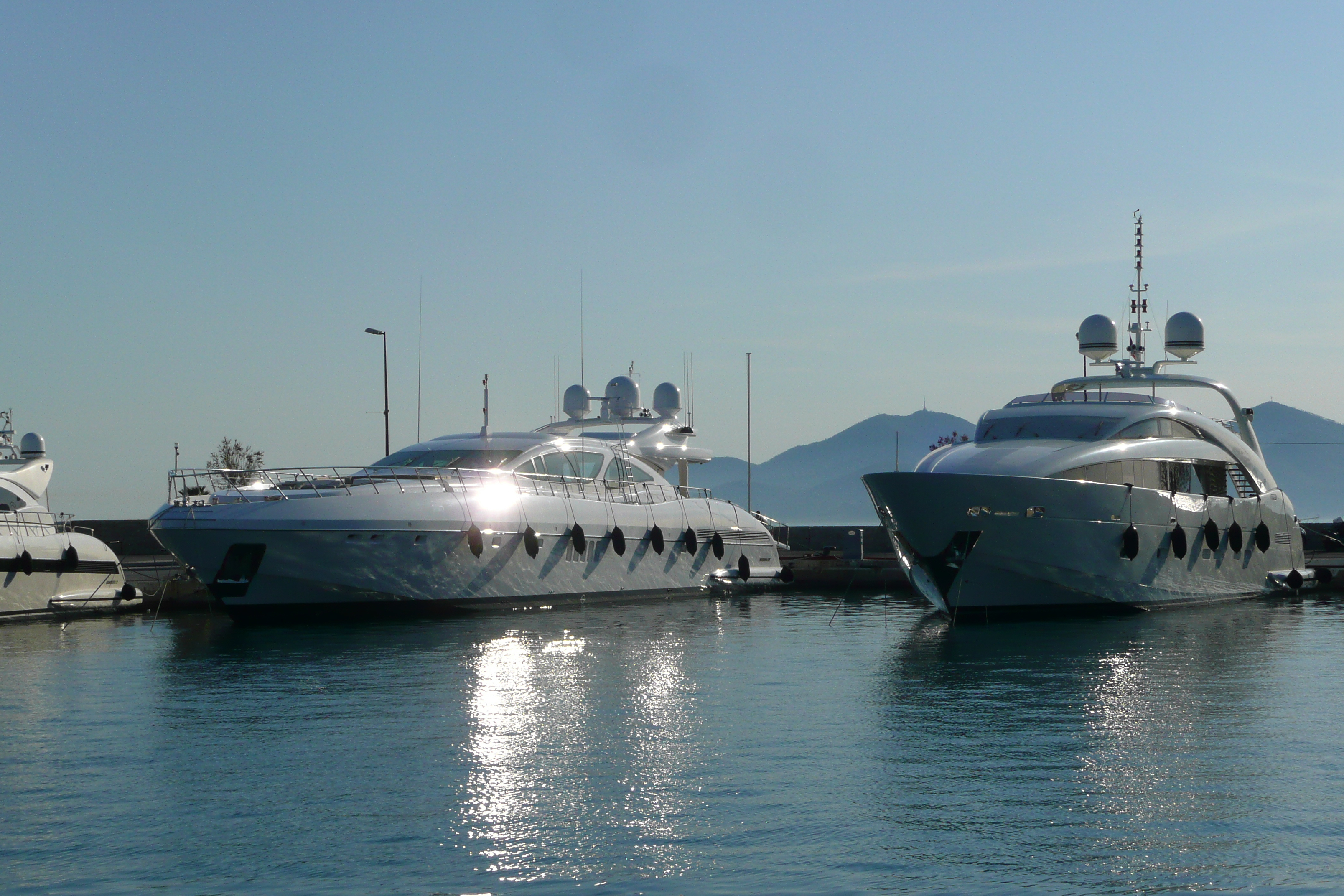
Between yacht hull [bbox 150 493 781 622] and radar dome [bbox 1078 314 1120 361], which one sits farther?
radar dome [bbox 1078 314 1120 361]

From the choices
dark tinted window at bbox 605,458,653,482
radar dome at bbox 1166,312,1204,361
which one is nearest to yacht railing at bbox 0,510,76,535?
dark tinted window at bbox 605,458,653,482

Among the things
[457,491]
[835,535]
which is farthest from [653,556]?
[835,535]

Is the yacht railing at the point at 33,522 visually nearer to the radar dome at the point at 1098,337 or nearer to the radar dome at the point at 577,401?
the radar dome at the point at 577,401

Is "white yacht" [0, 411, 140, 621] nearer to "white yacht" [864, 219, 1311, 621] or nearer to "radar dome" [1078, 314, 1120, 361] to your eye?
"white yacht" [864, 219, 1311, 621]

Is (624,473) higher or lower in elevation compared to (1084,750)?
higher

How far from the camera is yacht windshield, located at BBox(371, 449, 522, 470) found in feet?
102

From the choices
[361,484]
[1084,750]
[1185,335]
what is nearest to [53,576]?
[361,484]

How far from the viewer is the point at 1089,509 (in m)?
26.6

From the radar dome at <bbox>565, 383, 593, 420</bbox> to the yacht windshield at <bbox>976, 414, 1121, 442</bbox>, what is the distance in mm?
14857

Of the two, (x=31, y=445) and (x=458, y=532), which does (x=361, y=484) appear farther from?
(x=31, y=445)

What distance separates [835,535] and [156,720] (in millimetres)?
38626

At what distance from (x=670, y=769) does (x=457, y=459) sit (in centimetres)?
1901

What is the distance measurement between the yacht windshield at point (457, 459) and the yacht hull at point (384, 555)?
1488 mm

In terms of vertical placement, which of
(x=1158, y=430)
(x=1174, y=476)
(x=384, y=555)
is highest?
(x=1158, y=430)
